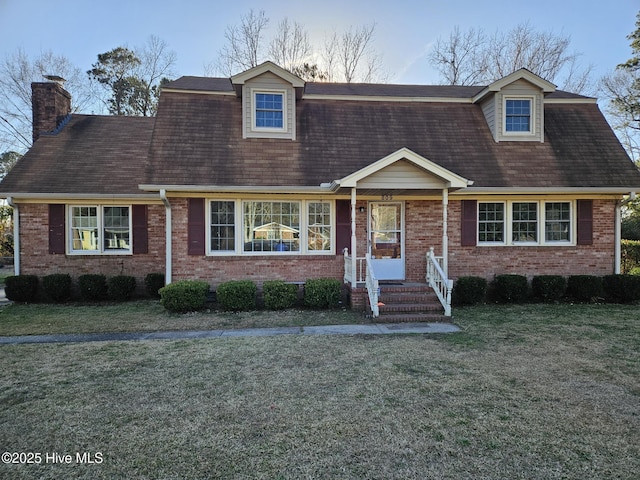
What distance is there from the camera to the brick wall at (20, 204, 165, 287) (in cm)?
1130

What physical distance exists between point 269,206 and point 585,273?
941 cm

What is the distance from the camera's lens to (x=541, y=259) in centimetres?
1125

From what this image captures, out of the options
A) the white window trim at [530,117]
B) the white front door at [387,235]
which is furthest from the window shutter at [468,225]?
the white window trim at [530,117]

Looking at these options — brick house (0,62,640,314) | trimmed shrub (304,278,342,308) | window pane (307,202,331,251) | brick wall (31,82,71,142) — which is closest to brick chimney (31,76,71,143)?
brick wall (31,82,71,142)

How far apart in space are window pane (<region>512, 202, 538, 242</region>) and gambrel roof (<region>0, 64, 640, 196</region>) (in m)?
0.77

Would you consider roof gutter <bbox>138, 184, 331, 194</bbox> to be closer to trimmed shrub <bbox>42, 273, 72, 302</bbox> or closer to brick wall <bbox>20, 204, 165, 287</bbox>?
brick wall <bbox>20, 204, 165, 287</bbox>

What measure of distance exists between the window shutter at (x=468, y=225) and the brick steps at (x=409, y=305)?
89.7 inches

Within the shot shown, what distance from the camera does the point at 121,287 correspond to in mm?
11094

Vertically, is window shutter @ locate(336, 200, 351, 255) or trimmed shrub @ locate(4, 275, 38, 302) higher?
window shutter @ locate(336, 200, 351, 255)

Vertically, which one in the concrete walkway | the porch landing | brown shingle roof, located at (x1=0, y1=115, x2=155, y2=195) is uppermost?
brown shingle roof, located at (x1=0, y1=115, x2=155, y2=195)

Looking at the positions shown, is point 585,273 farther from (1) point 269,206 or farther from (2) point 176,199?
(2) point 176,199

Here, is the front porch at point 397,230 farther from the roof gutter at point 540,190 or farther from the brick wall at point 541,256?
the roof gutter at point 540,190

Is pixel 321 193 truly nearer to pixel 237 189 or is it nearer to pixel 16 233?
pixel 237 189

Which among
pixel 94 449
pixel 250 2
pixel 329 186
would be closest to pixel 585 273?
pixel 329 186
